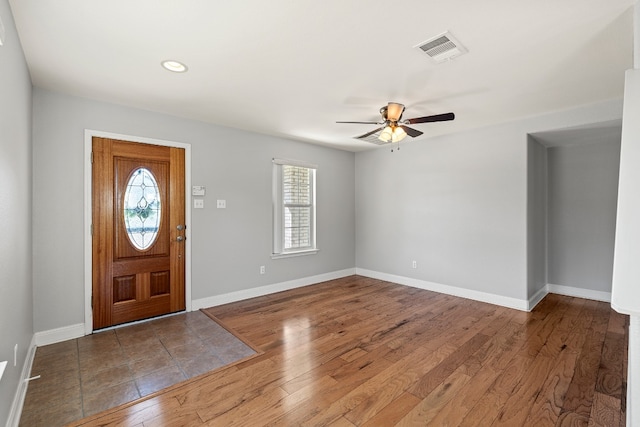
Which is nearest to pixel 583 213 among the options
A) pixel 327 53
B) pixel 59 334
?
pixel 327 53

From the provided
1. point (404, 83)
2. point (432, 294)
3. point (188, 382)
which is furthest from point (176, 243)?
point (432, 294)

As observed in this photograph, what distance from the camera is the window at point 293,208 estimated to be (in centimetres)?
477

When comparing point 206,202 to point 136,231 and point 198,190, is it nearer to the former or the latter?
point 198,190

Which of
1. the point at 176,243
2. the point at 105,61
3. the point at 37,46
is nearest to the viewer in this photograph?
the point at 37,46

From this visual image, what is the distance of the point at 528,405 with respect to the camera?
2.02 metres

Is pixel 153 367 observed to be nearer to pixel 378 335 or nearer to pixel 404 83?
pixel 378 335

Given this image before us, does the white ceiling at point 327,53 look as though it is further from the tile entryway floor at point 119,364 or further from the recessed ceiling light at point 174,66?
the tile entryway floor at point 119,364

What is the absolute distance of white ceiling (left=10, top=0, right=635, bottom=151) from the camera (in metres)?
1.81

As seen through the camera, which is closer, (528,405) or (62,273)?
(528,405)

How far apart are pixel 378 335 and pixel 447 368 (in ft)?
2.58

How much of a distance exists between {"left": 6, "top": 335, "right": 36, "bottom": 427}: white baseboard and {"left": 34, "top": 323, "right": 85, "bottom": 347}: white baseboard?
0.87 ft

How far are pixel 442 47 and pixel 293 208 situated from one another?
3.38 m

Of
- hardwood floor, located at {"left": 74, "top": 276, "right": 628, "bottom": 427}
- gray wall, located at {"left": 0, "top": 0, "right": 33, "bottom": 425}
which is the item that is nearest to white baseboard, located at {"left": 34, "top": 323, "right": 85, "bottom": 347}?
gray wall, located at {"left": 0, "top": 0, "right": 33, "bottom": 425}

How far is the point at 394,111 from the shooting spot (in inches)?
128
